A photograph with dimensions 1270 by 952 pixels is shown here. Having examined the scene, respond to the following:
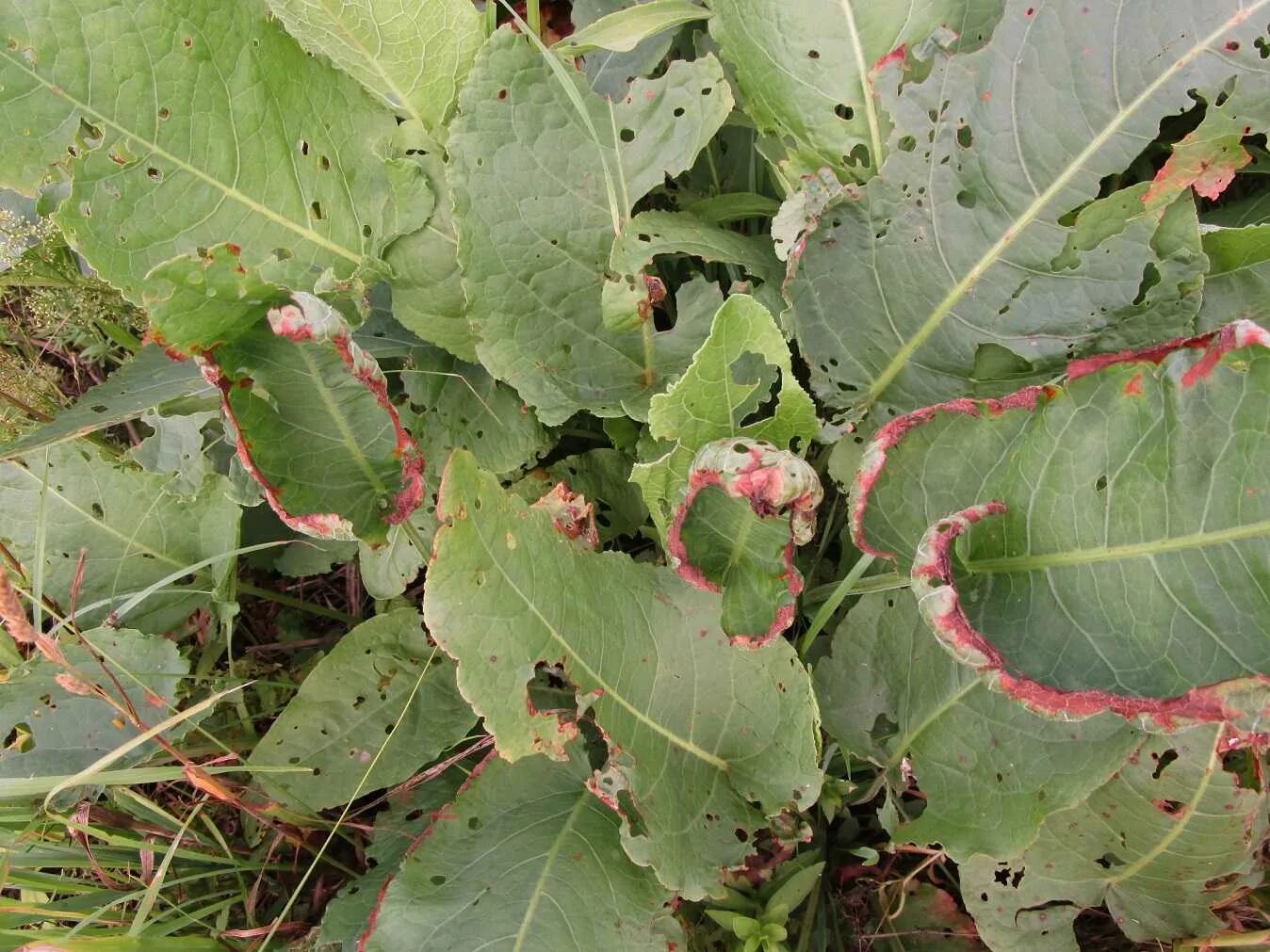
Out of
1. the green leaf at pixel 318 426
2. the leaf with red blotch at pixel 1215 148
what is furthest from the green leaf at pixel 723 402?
the leaf with red blotch at pixel 1215 148

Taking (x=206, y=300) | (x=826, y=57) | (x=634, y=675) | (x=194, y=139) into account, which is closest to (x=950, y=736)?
(x=634, y=675)

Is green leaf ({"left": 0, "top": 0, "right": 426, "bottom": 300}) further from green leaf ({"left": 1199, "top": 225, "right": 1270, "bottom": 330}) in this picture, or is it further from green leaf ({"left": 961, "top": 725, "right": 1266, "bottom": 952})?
green leaf ({"left": 961, "top": 725, "right": 1266, "bottom": 952})

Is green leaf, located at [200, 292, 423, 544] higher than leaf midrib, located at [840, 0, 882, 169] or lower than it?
lower

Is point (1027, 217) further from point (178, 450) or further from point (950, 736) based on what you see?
point (178, 450)

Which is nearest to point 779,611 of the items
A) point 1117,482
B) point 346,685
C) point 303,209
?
point 1117,482

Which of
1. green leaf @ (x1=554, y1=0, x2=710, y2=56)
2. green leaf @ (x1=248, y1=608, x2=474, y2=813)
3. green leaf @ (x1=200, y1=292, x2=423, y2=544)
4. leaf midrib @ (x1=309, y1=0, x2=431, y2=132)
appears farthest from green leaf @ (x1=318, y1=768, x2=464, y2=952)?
green leaf @ (x1=554, y1=0, x2=710, y2=56)

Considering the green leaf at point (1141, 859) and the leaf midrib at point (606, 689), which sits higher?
the leaf midrib at point (606, 689)

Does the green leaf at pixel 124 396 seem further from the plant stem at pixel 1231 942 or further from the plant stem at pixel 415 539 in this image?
the plant stem at pixel 1231 942
